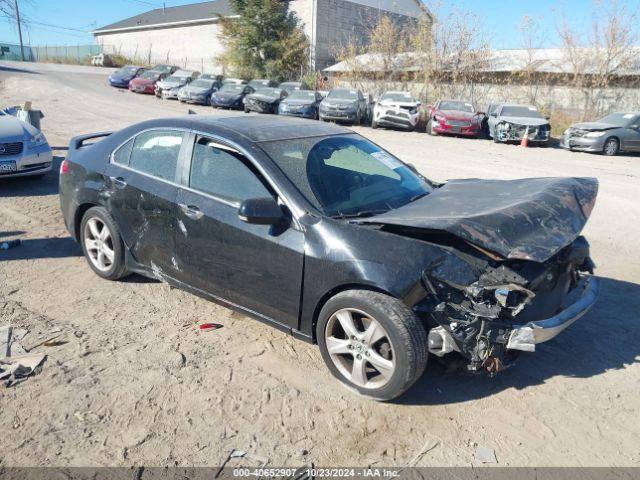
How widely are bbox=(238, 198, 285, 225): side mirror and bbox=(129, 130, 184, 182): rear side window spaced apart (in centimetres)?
109

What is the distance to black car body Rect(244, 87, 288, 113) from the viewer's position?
23.8 meters

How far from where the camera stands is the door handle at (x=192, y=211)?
13.0 ft

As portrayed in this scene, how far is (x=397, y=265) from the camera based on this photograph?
10.3ft

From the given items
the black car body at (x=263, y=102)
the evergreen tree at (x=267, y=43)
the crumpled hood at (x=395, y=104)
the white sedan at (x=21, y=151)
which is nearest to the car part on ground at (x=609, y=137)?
the crumpled hood at (x=395, y=104)

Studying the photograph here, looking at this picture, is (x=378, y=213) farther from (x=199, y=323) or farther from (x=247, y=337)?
(x=199, y=323)

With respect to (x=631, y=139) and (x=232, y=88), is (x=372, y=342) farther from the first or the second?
(x=232, y=88)

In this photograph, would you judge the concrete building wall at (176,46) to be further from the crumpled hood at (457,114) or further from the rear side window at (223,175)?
the rear side window at (223,175)

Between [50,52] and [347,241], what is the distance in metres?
77.3

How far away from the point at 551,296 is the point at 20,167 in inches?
311

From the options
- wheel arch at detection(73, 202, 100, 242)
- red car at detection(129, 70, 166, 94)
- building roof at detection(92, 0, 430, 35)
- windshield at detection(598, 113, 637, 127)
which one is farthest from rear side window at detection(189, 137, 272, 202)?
building roof at detection(92, 0, 430, 35)

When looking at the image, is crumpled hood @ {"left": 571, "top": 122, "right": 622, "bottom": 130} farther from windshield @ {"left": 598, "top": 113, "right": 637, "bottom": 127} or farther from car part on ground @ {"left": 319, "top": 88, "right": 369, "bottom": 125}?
car part on ground @ {"left": 319, "top": 88, "right": 369, "bottom": 125}

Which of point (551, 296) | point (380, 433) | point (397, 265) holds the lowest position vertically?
point (380, 433)

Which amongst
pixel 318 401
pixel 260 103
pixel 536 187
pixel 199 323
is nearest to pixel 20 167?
pixel 199 323

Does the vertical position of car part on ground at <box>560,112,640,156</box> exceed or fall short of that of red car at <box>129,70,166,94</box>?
it falls short
